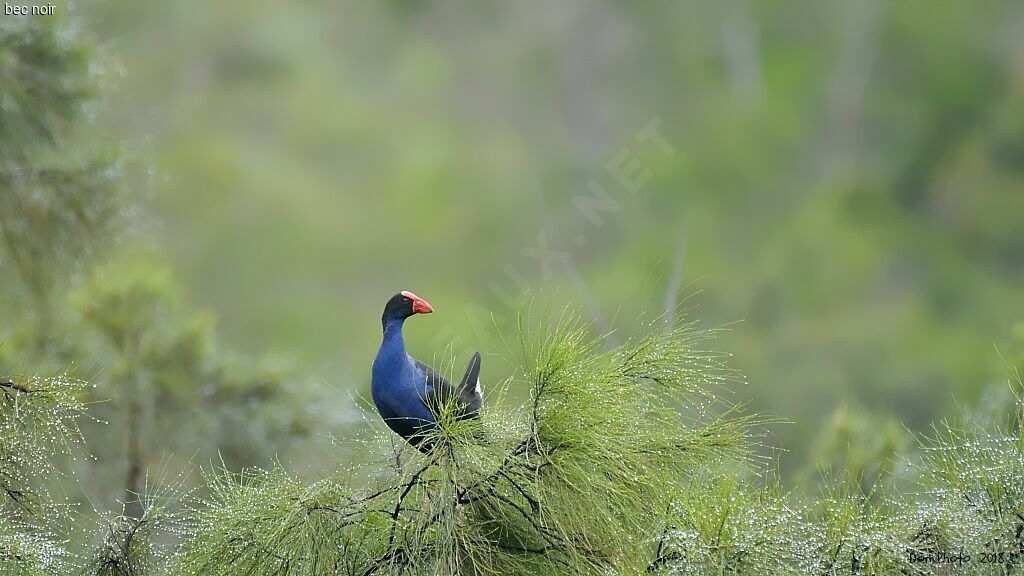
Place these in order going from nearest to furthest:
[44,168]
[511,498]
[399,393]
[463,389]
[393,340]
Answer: [511,498], [463,389], [399,393], [393,340], [44,168]

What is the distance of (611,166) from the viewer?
816 inches

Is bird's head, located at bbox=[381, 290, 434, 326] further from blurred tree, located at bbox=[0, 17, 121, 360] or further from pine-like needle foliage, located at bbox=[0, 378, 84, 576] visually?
blurred tree, located at bbox=[0, 17, 121, 360]

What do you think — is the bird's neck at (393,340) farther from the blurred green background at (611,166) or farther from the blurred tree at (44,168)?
the blurred green background at (611,166)

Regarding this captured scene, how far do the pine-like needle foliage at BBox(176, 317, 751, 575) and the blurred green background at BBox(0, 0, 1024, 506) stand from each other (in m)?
13.5

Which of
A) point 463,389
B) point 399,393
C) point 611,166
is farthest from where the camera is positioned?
point 611,166

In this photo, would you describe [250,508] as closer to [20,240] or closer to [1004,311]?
[20,240]

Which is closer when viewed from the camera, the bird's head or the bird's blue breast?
A: the bird's blue breast

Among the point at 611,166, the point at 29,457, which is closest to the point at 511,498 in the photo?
the point at 29,457

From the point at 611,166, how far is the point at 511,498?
17554 mm

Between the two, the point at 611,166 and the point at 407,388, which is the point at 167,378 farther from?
the point at 611,166

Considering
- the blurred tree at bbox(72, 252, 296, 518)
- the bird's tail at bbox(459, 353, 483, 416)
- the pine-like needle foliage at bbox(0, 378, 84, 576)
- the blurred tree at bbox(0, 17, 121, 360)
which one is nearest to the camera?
the pine-like needle foliage at bbox(0, 378, 84, 576)

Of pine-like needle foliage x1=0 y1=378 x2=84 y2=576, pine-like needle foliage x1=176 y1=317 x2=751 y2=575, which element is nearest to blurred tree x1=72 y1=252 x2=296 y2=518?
pine-like needle foliage x1=0 y1=378 x2=84 y2=576

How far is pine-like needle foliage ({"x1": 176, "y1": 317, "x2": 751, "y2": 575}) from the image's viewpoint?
3.33m

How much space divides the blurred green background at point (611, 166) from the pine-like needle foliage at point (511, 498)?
1349cm
